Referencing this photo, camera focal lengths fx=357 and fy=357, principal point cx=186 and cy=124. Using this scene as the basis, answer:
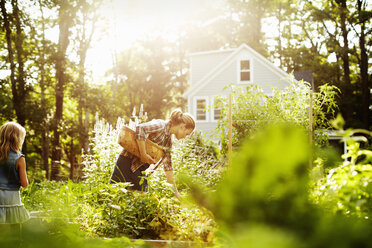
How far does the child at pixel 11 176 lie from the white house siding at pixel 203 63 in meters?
19.7

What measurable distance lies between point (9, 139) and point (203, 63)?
19.9 meters

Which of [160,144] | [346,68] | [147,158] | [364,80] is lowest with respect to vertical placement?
[147,158]

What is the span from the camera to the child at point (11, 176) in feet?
9.28

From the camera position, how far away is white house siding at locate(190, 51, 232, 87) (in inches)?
869

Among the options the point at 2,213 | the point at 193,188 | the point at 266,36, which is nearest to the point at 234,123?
the point at 2,213

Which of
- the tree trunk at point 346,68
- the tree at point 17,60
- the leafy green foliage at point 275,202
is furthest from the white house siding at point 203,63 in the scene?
the leafy green foliage at point 275,202

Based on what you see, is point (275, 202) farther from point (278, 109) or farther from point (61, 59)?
point (61, 59)

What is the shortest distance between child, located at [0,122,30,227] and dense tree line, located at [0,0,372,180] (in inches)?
169

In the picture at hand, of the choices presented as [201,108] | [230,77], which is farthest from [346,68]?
[201,108]

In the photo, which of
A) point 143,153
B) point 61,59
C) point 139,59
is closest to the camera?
point 143,153

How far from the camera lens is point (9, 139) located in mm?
2947

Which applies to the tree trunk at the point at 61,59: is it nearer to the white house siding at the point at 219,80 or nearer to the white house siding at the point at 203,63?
the white house siding at the point at 219,80

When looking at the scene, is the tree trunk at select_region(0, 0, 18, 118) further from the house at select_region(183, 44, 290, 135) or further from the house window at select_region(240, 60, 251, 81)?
the house window at select_region(240, 60, 251, 81)

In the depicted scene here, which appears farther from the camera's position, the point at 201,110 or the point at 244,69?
the point at 244,69
